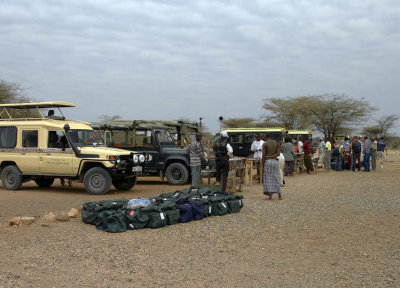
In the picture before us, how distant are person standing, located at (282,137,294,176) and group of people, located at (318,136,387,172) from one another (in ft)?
11.6

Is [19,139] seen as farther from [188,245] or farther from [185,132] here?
[188,245]

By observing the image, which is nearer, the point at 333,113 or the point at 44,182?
the point at 44,182

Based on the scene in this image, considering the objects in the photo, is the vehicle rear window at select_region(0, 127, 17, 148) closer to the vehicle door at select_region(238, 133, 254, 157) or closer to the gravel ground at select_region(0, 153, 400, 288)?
the gravel ground at select_region(0, 153, 400, 288)

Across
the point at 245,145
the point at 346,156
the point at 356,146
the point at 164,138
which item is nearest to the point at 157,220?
the point at 164,138

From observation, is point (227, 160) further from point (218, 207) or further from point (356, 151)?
point (356, 151)

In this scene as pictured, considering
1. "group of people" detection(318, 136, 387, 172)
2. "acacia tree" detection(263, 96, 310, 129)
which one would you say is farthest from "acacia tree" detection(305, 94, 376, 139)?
"group of people" detection(318, 136, 387, 172)

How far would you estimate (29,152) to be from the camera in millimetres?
12898

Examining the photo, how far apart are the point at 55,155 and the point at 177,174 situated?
13.9ft

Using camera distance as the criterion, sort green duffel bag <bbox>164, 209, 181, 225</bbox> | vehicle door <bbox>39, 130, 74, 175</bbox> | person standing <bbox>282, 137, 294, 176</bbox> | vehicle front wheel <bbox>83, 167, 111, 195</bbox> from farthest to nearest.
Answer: person standing <bbox>282, 137, 294, 176</bbox> < vehicle door <bbox>39, 130, 74, 175</bbox> < vehicle front wheel <bbox>83, 167, 111, 195</bbox> < green duffel bag <bbox>164, 209, 181, 225</bbox>

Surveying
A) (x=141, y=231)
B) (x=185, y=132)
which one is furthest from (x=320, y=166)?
(x=141, y=231)

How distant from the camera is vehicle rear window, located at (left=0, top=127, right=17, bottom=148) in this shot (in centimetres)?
1314

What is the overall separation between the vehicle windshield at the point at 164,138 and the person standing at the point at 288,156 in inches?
179

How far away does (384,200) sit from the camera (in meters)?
11.1

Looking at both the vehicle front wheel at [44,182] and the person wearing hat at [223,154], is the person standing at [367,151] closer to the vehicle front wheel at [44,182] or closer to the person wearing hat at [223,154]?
the person wearing hat at [223,154]
